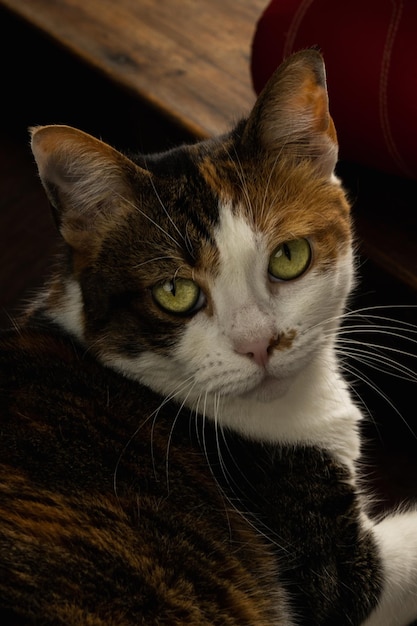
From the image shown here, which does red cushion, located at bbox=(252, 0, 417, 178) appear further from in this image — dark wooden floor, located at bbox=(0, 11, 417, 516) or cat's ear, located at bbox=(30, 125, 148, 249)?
cat's ear, located at bbox=(30, 125, 148, 249)

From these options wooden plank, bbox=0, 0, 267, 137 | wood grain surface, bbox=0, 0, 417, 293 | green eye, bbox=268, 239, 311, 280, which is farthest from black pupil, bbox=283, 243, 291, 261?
wooden plank, bbox=0, 0, 267, 137

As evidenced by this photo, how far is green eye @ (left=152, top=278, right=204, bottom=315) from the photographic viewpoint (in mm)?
1093

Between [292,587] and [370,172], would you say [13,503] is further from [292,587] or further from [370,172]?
[370,172]

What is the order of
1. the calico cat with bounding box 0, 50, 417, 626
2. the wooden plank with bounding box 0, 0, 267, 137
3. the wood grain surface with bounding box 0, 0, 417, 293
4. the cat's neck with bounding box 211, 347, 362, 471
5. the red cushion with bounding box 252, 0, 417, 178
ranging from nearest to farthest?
the calico cat with bounding box 0, 50, 417, 626
the cat's neck with bounding box 211, 347, 362, 471
the red cushion with bounding box 252, 0, 417, 178
the wood grain surface with bounding box 0, 0, 417, 293
the wooden plank with bounding box 0, 0, 267, 137

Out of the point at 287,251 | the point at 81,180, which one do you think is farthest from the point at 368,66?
the point at 81,180

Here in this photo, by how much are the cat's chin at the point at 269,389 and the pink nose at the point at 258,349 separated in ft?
0.16

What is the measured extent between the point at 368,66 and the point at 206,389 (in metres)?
0.72

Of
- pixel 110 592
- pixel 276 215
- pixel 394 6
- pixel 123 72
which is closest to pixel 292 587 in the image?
pixel 110 592

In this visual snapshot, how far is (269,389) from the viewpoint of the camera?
1127mm

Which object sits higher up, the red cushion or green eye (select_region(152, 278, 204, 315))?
the red cushion

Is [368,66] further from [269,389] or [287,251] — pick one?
[269,389]

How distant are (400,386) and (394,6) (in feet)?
2.54

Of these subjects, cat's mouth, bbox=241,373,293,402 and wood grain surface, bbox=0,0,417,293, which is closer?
cat's mouth, bbox=241,373,293,402

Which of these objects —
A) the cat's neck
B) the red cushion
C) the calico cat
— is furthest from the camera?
the red cushion
